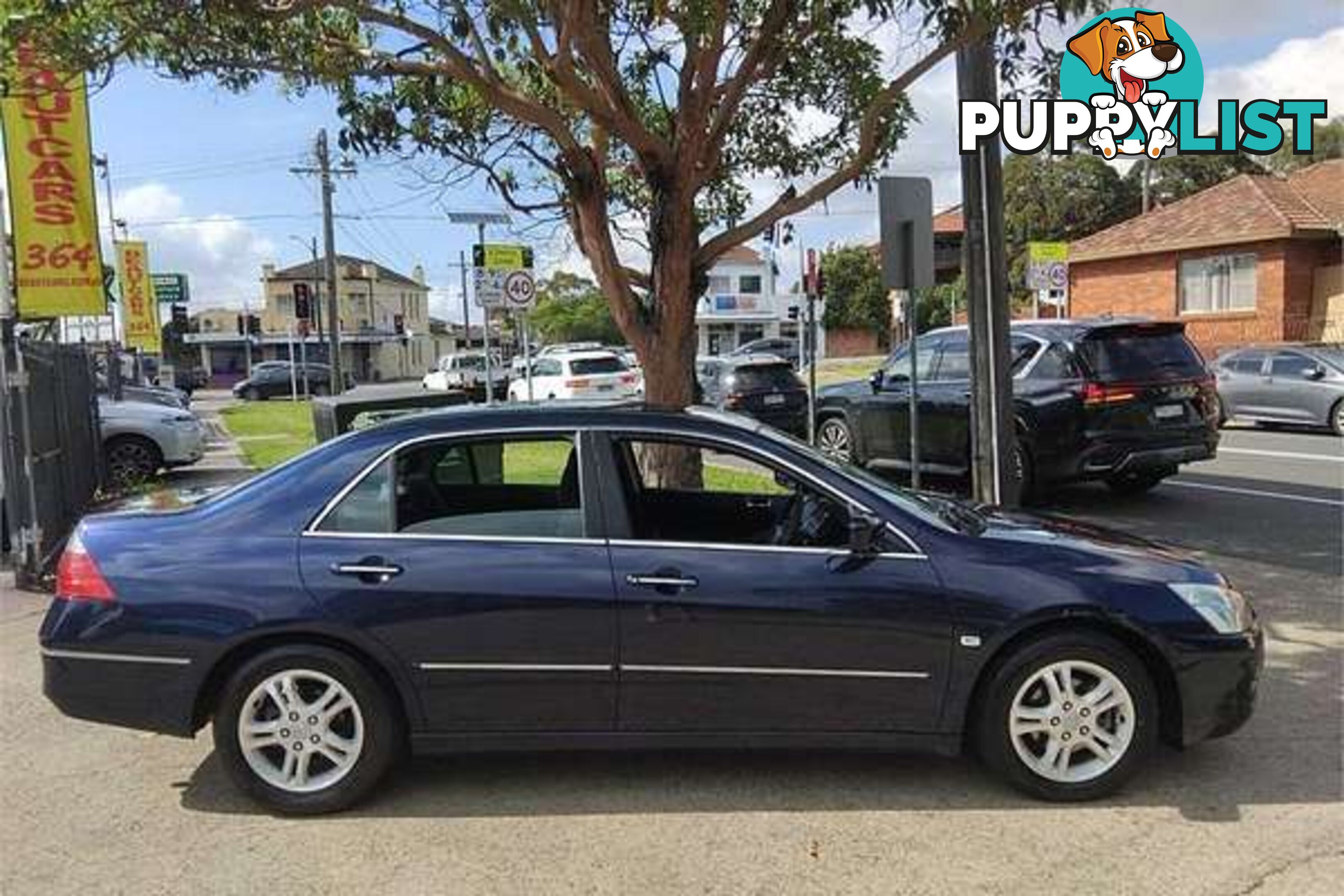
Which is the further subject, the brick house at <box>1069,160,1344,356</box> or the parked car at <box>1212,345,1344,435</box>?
the brick house at <box>1069,160,1344,356</box>

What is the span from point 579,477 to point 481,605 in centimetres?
63

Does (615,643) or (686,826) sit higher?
(615,643)

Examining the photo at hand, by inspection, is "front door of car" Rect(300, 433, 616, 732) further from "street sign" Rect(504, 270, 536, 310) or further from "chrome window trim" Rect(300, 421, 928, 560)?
"street sign" Rect(504, 270, 536, 310)

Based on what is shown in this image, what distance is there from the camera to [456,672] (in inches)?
177

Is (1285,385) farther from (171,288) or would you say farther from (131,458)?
(171,288)

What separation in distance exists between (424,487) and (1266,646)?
4.73 meters

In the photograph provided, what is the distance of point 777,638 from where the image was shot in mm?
4461

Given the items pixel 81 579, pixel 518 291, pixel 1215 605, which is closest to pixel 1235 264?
pixel 518 291

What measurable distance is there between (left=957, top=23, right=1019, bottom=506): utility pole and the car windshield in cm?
1855

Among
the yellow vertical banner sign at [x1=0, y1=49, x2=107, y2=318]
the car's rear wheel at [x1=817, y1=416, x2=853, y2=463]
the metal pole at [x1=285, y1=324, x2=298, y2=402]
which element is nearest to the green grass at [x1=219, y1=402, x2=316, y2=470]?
the yellow vertical banner sign at [x1=0, y1=49, x2=107, y2=318]

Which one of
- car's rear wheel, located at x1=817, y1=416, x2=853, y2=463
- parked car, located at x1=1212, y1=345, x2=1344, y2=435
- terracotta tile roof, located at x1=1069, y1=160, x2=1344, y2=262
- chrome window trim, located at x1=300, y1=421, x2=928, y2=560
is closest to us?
chrome window trim, located at x1=300, y1=421, x2=928, y2=560

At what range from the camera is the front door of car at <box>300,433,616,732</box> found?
4.46 meters

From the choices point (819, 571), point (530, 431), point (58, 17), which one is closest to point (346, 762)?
point (530, 431)

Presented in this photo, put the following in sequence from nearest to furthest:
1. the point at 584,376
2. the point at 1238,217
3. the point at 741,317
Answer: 1. the point at 584,376
2. the point at 1238,217
3. the point at 741,317
